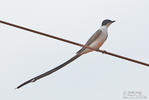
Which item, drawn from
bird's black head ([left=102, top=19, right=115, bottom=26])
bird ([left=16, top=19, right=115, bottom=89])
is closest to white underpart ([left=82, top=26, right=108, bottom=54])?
bird ([left=16, top=19, right=115, bottom=89])

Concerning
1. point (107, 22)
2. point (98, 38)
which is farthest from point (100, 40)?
point (107, 22)

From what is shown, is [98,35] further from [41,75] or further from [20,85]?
[20,85]

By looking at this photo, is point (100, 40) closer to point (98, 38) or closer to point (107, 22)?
point (98, 38)

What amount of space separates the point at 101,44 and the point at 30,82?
2496 millimetres

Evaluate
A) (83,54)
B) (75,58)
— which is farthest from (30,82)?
(83,54)

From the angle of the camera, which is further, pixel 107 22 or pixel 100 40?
pixel 107 22

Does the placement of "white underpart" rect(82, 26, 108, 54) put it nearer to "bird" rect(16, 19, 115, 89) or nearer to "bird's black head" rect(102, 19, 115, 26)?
"bird" rect(16, 19, 115, 89)

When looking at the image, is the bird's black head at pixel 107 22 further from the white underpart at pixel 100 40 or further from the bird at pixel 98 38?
the white underpart at pixel 100 40

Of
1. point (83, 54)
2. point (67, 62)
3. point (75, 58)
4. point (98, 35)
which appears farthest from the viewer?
point (98, 35)

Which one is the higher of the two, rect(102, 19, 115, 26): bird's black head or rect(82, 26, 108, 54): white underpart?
rect(102, 19, 115, 26): bird's black head

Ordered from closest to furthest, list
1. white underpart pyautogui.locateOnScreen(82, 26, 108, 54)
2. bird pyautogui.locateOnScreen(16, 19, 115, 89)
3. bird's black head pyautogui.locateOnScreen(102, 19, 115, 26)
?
bird pyautogui.locateOnScreen(16, 19, 115, 89) → white underpart pyautogui.locateOnScreen(82, 26, 108, 54) → bird's black head pyautogui.locateOnScreen(102, 19, 115, 26)

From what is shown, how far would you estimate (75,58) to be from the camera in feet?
25.6

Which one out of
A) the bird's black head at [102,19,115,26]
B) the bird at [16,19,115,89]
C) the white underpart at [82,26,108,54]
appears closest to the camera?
the bird at [16,19,115,89]

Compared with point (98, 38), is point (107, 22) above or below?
above
